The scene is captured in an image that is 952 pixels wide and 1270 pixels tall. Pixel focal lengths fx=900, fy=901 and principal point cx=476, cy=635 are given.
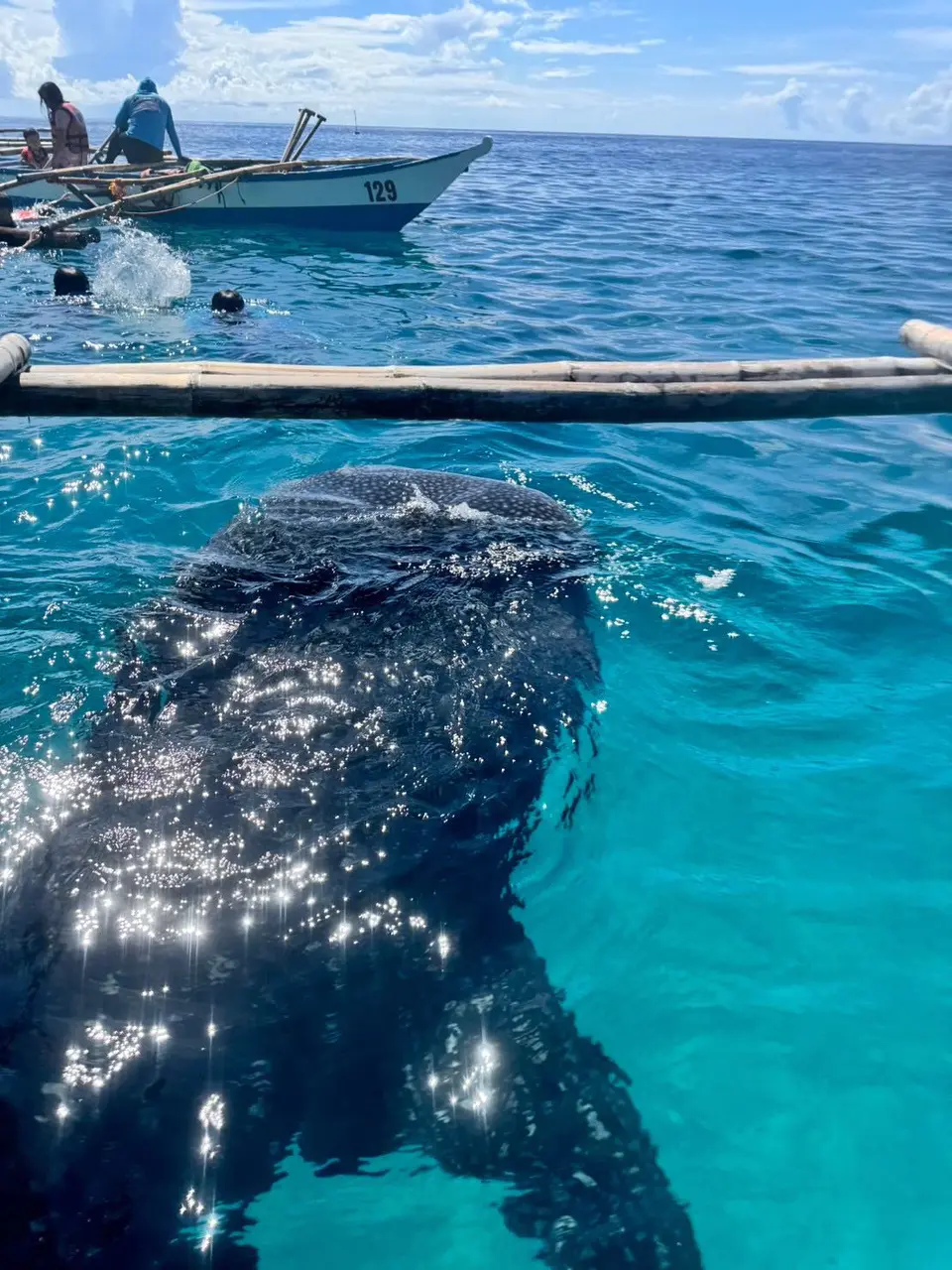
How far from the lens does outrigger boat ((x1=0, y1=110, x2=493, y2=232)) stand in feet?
67.9

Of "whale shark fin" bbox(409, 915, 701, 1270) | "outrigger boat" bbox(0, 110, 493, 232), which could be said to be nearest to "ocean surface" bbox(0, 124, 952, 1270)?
"whale shark fin" bbox(409, 915, 701, 1270)

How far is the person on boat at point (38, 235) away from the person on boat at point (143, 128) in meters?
4.82

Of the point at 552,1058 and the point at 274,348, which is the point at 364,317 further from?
the point at 552,1058

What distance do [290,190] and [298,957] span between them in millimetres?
21946

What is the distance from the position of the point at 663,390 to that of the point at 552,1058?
3367 millimetres

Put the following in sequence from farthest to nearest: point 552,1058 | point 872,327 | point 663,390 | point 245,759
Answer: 1. point 872,327
2. point 663,390
3. point 245,759
4. point 552,1058

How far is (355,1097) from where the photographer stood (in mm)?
3309

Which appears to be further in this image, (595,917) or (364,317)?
(364,317)

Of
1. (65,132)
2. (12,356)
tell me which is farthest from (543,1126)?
(65,132)

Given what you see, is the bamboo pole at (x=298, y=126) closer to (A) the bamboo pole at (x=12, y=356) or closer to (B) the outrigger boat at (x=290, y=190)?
(B) the outrigger boat at (x=290, y=190)

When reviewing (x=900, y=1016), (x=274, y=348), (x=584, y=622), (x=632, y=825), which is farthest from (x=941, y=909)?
(x=274, y=348)

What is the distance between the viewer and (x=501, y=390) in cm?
478

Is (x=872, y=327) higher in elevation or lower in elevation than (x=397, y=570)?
higher

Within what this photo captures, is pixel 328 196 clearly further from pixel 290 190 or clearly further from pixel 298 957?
pixel 298 957
